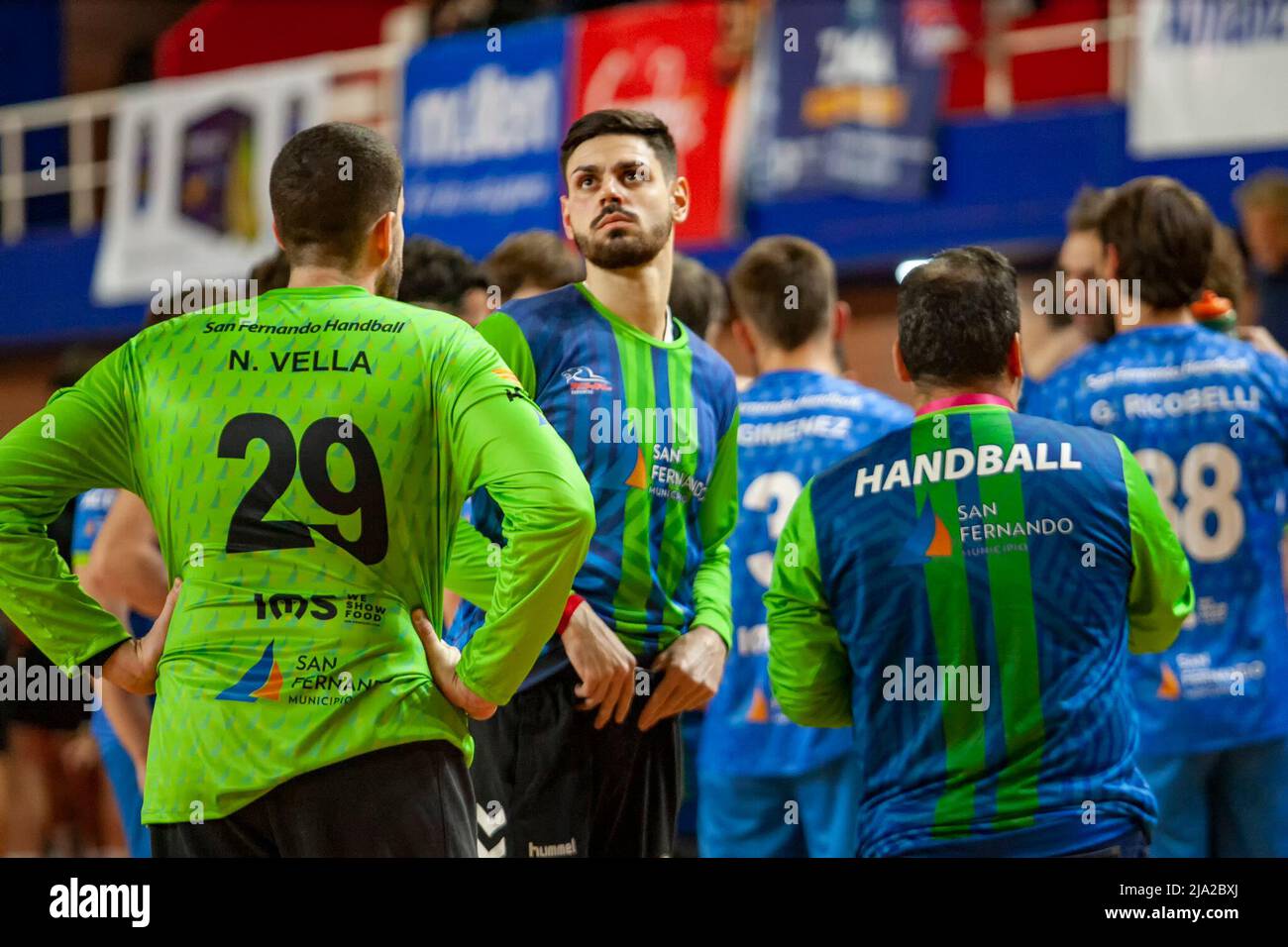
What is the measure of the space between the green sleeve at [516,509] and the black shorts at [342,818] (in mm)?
230

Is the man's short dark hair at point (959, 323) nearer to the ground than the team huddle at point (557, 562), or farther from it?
farther from it

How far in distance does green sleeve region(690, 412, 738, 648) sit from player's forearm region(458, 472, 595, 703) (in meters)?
1.16

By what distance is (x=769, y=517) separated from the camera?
5.83 meters

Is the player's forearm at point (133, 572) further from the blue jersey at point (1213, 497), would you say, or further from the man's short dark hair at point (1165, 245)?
the man's short dark hair at point (1165, 245)

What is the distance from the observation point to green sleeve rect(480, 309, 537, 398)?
4387mm

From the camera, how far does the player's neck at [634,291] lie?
4.57 m

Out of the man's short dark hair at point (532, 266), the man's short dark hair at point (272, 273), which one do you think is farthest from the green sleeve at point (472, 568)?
the man's short dark hair at point (532, 266)

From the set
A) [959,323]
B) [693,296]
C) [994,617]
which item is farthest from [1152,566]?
[693,296]

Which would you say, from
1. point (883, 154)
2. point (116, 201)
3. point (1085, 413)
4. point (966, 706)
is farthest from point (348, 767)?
point (116, 201)

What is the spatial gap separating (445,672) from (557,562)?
13.5 inches

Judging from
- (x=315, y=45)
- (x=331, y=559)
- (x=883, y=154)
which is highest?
(x=315, y=45)

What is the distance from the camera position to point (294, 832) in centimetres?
338
